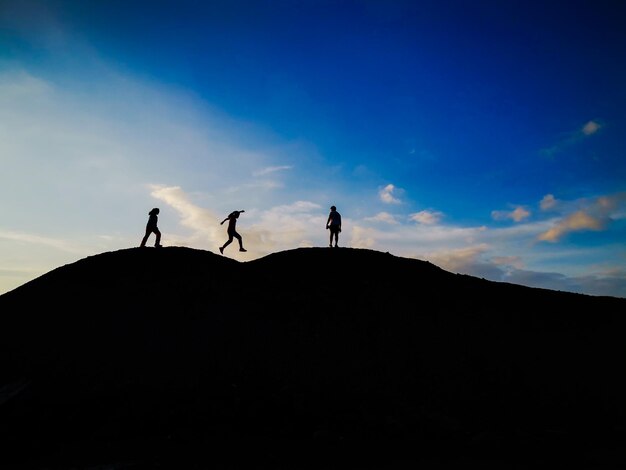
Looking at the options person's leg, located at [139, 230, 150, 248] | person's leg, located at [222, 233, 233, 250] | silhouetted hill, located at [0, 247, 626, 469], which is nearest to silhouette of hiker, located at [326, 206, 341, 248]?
silhouetted hill, located at [0, 247, 626, 469]

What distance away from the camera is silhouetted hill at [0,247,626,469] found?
11.2 metres

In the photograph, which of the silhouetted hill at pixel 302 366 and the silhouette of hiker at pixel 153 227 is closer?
the silhouetted hill at pixel 302 366

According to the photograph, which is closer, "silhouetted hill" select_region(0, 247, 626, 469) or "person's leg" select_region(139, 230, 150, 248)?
"silhouetted hill" select_region(0, 247, 626, 469)

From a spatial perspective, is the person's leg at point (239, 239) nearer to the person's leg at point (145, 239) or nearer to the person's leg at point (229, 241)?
the person's leg at point (229, 241)

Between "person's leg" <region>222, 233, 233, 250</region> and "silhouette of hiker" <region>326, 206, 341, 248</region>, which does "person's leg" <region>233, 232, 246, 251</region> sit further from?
"silhouette of hiker" <region>326, 206, 341, 248</region>

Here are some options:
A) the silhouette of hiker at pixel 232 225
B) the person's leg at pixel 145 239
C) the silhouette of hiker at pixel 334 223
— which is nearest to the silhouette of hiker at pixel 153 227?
the person's leg at pixel 145 239

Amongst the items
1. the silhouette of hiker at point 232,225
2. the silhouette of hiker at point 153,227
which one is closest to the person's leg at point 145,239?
the silhouette of hiker at point 153,227

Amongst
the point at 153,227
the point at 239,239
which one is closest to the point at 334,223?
the point at 239,239

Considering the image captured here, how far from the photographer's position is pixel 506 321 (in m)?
19.6

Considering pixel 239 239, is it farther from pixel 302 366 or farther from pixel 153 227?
pixel 302 366

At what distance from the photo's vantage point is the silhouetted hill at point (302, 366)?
11172 millimetres

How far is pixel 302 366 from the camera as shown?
1541cm

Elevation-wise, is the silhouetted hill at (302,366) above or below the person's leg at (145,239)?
below

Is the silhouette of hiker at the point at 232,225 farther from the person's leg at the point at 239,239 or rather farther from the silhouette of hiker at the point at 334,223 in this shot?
the silhouette of hiker at the point at 334,223
